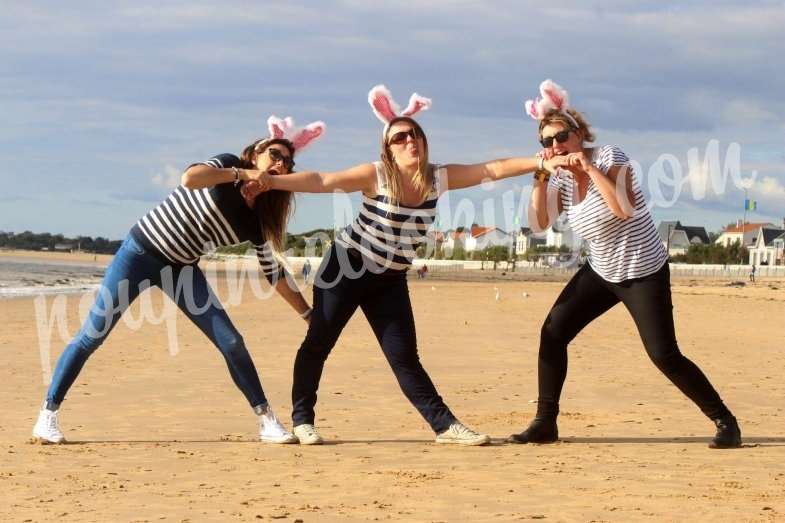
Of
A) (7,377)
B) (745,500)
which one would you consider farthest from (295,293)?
(7,377)

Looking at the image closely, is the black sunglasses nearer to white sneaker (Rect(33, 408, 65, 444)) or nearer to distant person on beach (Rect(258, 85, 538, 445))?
distant person on beach (Rect(258, 85, 538, 445))

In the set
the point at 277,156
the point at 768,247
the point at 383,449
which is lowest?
the point at 383,449

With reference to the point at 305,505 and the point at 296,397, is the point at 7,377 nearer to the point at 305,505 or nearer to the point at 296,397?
the point at 296,397

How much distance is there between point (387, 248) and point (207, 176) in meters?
1.07

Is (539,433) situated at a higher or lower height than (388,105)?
lower

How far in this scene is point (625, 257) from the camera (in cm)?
582

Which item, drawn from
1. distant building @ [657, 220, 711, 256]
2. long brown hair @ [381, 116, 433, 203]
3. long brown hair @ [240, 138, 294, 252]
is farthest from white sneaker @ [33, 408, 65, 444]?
distant building @ [657, 220, 711, 256]

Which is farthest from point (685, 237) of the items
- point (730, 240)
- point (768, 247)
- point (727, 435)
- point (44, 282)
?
point (727, 435)

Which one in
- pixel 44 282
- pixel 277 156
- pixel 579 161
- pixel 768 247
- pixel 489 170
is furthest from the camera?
pixel 768 247

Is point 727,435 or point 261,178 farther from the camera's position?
point 727,435

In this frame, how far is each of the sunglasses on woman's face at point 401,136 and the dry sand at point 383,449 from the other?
1739 mm

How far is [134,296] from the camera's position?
6.14m

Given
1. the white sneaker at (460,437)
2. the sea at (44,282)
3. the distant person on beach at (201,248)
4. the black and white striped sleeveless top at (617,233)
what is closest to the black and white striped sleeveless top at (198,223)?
the distant person on beach at (201,248)

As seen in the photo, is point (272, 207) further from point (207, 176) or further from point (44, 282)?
point (44, 282)
